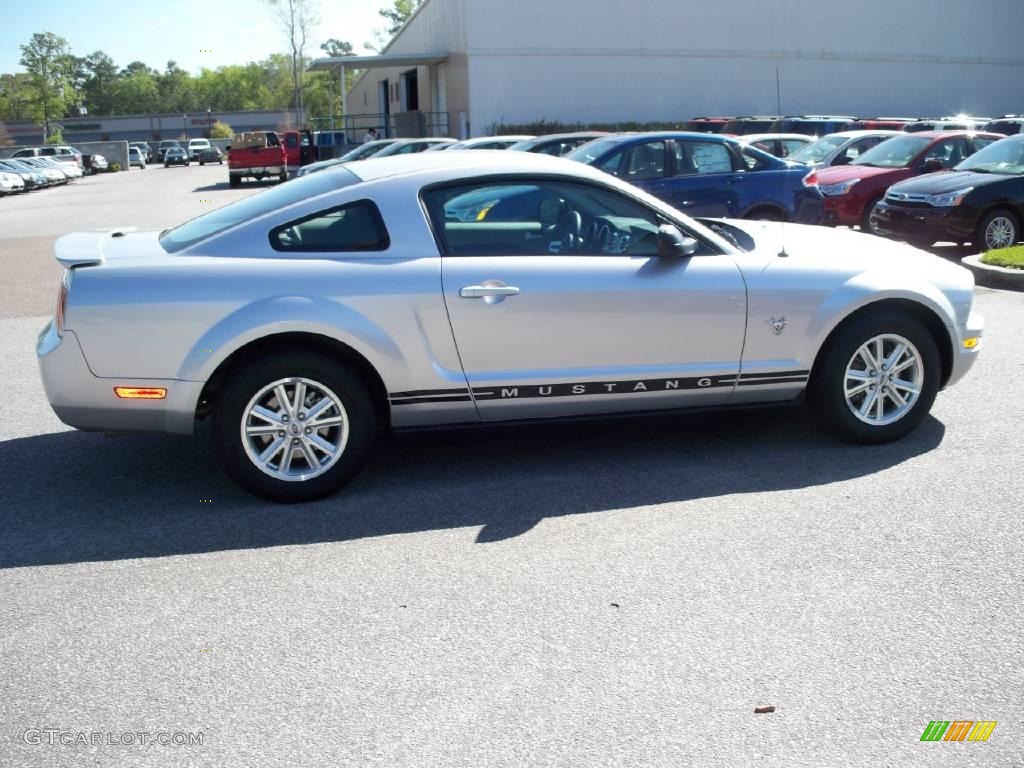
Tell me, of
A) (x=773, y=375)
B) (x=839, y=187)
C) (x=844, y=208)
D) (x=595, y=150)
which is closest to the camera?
(x=773, y=375)

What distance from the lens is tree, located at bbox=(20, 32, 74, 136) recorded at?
104312 mm

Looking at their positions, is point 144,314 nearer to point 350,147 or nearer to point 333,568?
point 333,568

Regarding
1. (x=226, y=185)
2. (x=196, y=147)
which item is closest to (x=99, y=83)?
(x=196, y=147)

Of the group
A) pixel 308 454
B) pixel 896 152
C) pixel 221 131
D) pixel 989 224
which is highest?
pixel 221 131

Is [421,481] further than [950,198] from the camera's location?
No

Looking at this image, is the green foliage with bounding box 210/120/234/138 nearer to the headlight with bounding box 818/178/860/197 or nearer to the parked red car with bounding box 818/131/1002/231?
the parked red car with bounding box 818/131/1002/231

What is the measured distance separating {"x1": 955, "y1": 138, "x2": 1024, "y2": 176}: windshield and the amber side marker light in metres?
12.0

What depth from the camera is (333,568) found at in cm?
442

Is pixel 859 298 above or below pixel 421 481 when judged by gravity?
above

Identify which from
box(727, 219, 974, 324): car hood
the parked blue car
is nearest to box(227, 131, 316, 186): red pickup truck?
the parked blue car

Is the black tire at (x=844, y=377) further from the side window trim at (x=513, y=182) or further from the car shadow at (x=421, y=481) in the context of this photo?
the side window trim at (x=513, y=182)

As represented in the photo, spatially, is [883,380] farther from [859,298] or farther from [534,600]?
[534,600]

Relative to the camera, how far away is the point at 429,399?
5227 mm
